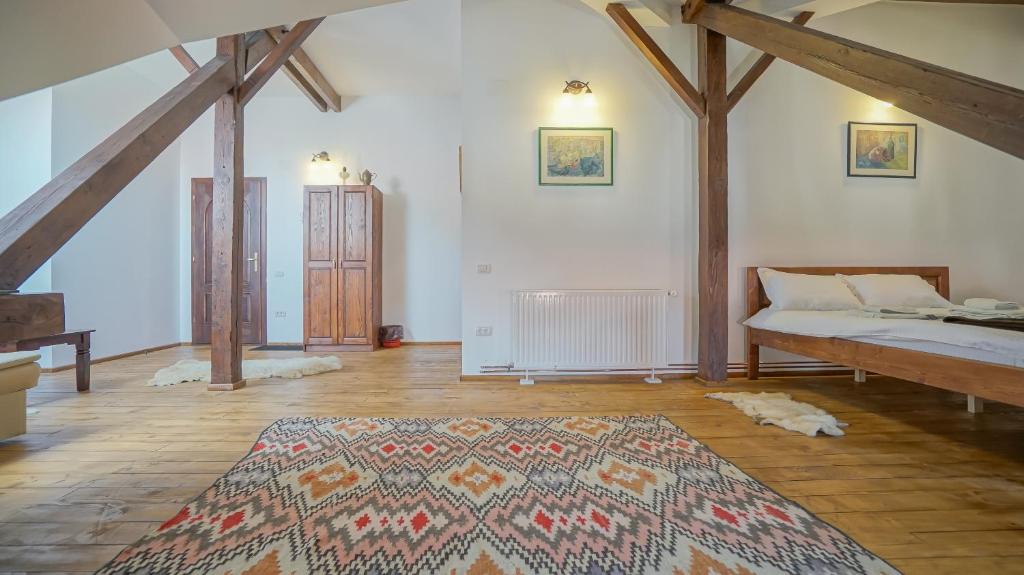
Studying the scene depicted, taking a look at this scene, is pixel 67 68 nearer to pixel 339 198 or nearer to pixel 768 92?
pixel 339 198

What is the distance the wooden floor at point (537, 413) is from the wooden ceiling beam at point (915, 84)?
140cm

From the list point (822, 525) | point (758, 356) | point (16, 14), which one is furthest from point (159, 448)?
point (758, 356)

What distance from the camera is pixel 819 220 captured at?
369cm

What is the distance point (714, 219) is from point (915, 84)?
5.47 feet

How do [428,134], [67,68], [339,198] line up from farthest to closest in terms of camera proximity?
[428,134] → [339,198] → [67,68]

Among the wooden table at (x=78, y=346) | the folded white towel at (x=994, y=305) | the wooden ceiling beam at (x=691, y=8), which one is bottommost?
the wooden table at (x=78, y=346)

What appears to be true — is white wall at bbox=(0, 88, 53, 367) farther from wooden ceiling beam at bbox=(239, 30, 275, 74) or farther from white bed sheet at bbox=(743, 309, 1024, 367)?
white bed sheet at bbox=(743, 309, 1024, 367)

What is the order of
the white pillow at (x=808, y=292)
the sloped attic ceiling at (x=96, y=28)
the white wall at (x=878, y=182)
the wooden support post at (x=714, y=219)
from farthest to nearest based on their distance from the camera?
the white wall at (x=878, y=182)
the wooden support post at (x=714, y=219)
the white pillow at (x=808, y=292)
the sloped attic ceiling at (x=96, y=28)

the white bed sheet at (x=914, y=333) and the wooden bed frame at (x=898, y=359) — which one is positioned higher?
the white bed sheet at (x=914, y=333)

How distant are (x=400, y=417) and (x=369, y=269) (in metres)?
3.02

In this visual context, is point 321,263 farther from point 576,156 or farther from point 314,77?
point 576,156

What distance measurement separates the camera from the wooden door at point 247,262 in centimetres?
542

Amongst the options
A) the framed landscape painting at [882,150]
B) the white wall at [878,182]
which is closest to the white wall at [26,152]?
the white wall at [878,182]

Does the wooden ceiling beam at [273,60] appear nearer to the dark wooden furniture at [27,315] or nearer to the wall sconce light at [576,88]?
the wall sconce light at [576,88]
